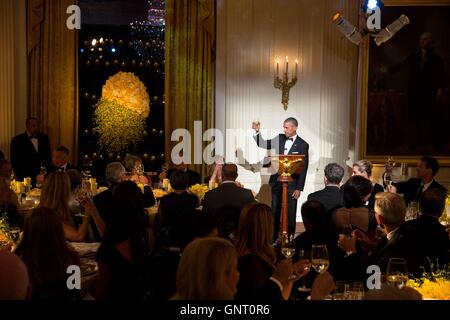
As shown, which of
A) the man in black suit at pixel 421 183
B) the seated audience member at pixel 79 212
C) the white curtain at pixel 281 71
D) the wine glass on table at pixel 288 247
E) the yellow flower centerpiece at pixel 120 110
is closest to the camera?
the wine glass on table at pixel 288 247

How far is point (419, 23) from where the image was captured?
33.7 ft

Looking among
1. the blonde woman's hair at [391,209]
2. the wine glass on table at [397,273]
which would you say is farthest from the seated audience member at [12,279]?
the blonde woman's hair at [391,209]

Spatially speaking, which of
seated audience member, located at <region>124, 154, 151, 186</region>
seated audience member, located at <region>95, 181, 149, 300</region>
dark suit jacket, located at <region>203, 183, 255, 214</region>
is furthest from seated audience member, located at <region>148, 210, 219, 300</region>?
seated audience member, located at <region>124, 154, 151, 186</region>

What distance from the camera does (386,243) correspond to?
4.34 meters

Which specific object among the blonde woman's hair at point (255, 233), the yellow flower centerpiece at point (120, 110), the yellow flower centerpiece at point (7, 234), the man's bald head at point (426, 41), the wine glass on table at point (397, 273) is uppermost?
the man's bald head at point (426, 41)

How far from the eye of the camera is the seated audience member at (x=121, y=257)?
3.87 meters

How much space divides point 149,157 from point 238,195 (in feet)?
16.5

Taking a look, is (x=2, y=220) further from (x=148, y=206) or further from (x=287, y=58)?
(x=287, y=58)

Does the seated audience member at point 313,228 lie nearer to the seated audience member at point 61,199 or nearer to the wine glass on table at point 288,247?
the wine glass on table at point 288,247

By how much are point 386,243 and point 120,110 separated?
7491 millimetres

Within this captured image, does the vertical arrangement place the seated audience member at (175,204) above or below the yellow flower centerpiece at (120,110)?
below
